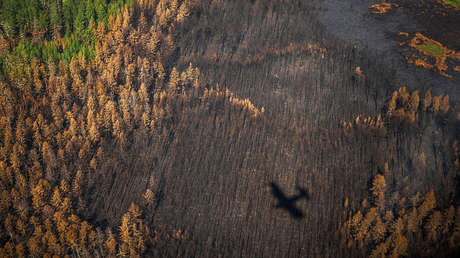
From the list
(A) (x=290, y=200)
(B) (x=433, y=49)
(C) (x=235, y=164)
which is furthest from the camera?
(B) (x=433, y=49)

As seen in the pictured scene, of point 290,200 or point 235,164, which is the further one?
point 235,164

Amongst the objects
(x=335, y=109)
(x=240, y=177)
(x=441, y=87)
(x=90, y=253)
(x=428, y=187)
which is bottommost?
(x=90, y=253)

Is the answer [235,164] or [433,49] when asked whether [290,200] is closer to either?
[235,164]

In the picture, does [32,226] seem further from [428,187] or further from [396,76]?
[396,76]

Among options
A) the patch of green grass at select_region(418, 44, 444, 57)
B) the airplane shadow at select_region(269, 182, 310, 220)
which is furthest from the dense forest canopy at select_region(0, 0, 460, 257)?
the patch of green grass at select_region(418, 44, 444, 57)

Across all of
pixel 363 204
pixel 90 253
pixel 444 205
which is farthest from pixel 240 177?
pixel 444 205

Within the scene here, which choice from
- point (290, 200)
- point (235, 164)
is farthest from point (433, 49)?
point (235, 164)
